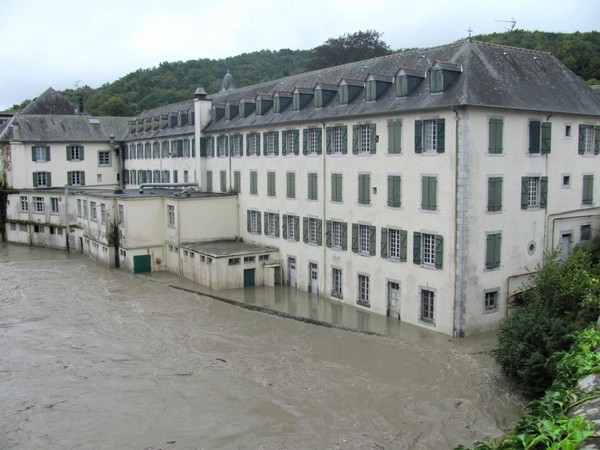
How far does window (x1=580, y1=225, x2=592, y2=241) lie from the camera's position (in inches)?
973

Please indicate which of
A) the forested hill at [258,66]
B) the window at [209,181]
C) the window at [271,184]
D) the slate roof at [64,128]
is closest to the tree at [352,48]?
the forested hill at [258,66]

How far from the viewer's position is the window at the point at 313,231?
27.1 meters

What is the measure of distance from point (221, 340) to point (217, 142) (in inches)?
662

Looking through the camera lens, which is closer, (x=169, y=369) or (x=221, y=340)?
(x=169, y=369)

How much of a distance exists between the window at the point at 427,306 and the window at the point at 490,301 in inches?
67.1

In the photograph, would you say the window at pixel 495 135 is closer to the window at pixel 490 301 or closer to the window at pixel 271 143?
the window at pixel 490 301

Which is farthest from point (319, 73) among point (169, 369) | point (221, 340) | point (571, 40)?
point (571, 40)

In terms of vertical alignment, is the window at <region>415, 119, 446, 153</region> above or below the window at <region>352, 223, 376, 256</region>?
above

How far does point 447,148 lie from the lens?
20.8 metres

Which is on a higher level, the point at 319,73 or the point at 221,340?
the point at 319,73

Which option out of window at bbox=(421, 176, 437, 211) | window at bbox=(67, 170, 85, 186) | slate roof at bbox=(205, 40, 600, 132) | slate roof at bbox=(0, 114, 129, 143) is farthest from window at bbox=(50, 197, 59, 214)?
window at bbox=(421, 176, 437, 211)

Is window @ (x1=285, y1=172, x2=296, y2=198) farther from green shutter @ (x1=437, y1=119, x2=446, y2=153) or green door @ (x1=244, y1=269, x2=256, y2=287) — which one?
green shutter @ (x1=437, y1=119, x2=446, y2=153)

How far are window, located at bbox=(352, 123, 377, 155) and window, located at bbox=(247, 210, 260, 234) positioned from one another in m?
8.61

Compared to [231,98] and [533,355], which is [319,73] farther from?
[533,355]
